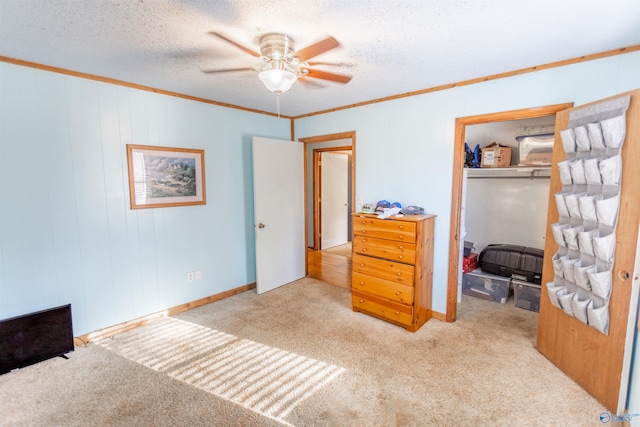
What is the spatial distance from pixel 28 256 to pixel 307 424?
2462 millimetres

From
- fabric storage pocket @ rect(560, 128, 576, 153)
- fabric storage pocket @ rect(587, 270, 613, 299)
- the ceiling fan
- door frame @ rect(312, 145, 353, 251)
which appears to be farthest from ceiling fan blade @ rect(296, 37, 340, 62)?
door frame @ rect(312, 145, 353, 251)

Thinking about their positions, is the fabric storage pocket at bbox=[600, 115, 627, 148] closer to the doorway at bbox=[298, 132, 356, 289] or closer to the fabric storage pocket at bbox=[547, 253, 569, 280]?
the fabric storage pocket at bbox=[547, 253, 569, 280]

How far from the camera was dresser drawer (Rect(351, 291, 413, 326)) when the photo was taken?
2.79 metres

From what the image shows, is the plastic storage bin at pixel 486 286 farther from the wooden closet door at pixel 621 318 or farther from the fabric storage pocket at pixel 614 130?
the fabric storage pocket at pixel 614 130

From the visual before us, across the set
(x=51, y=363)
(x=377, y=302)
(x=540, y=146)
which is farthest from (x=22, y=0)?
(x=540, y=146)

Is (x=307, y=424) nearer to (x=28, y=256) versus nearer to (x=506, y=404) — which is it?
(x=506, y=404)

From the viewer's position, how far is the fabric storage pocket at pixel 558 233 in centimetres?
214

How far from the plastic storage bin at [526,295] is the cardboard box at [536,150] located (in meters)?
1.32

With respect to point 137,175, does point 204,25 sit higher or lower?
higher

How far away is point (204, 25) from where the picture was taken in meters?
1.73

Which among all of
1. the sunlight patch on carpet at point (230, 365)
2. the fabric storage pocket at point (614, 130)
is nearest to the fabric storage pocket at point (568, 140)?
the fabric storage pocket at point (614, 130)

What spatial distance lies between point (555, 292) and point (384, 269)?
4.37 ft

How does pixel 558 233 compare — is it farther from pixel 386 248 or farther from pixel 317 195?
pixel 317 195

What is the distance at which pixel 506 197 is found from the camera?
12.7 ft
